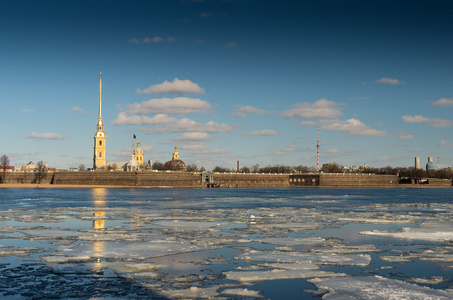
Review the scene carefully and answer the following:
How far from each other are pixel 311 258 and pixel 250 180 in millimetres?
161805

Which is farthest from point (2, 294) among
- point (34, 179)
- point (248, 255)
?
point (34, 179)

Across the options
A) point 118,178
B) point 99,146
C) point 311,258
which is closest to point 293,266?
point 311,258

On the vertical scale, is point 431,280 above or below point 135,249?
below

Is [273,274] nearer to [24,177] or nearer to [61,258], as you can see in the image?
[61,258]

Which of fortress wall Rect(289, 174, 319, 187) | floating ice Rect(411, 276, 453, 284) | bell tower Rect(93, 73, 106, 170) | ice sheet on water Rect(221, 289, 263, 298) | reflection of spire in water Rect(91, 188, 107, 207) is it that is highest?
bell tower Rect(93, 73, 106, 170)

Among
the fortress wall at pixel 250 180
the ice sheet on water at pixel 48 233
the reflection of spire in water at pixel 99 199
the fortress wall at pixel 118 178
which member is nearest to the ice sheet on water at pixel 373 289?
the ice sheet on water at pixel 48 233

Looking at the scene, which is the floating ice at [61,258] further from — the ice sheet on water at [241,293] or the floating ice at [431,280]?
the floating ice at [431,280]

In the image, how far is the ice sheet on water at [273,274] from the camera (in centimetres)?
1261

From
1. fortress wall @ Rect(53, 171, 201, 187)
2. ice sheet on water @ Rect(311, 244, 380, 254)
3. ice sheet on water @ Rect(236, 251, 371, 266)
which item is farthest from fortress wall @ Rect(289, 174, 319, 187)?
ice sheet on water @ Rect(236, 251, 371, 266)

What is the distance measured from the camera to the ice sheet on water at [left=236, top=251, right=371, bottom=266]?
14.7m

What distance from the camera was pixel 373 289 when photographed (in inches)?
447

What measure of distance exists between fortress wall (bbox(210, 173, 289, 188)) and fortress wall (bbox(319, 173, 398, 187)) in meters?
14.3

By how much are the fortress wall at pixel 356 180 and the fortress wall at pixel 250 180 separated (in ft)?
47.0

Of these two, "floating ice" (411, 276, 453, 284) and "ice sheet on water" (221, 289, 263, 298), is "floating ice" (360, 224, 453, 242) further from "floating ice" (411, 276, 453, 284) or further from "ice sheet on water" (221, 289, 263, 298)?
"ice sheet on water" (221, 289, 263, 298)
